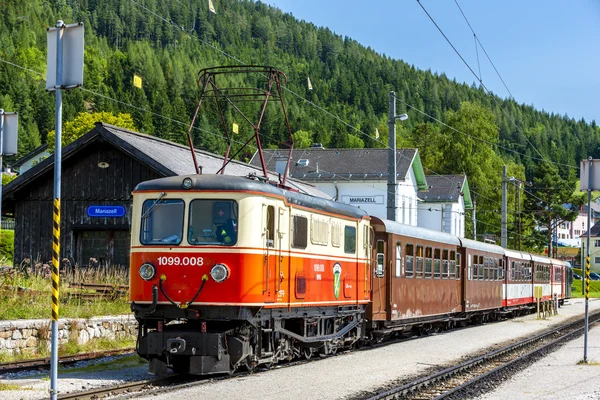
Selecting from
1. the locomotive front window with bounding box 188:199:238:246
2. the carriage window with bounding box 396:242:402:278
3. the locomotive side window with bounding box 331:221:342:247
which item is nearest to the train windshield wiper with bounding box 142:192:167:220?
the locomotive front window with bounding box 188:199:238:246

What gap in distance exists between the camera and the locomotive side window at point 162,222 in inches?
531

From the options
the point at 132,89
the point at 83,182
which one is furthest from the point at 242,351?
the point at 132,89

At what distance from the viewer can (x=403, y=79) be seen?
160 meters

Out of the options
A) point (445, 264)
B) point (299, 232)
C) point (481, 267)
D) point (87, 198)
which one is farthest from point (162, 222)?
point (481, 267)

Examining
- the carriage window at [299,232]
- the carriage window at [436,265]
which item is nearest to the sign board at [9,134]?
the carriage window at [299,232]

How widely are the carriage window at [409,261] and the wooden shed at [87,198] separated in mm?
8167

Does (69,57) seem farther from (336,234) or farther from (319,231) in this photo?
(336,234)

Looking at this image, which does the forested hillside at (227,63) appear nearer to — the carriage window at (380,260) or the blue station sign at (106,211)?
the blue station sign at (106,211)

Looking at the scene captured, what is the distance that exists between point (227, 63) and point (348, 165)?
294 ft

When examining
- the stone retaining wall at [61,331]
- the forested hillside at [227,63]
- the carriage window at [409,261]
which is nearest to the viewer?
the stone retaining wall at [61,331]

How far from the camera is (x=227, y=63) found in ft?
491

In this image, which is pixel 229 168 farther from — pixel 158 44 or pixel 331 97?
pixel 158 44

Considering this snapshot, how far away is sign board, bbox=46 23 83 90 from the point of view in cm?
793

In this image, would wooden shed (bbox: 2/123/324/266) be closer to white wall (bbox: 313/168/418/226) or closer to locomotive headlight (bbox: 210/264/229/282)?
locomotive headlight (bbox: 210/264/229/282)
